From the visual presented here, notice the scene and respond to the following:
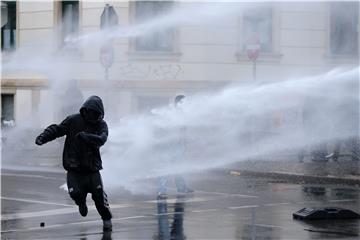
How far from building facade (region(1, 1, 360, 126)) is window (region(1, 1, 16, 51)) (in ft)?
2.28

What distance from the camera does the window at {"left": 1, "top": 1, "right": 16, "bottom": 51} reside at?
96.4 ft

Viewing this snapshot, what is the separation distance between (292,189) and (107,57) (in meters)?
11.5

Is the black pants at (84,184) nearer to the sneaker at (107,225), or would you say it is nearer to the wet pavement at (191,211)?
the sneaker at (107,225)

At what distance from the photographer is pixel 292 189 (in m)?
16.2

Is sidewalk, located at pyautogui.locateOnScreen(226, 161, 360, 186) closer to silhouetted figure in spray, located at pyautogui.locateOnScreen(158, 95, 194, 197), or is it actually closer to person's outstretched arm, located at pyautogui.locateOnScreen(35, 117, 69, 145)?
silhouetted figure in spray, located at pyautogui.locateOnScreen(158, 95, 194, 197)

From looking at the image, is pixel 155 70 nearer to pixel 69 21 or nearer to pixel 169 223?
pixel 69 21

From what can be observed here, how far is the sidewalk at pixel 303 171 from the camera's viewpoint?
1769 cm

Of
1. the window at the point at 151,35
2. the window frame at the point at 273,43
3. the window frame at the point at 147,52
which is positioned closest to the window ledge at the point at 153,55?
the window frame at the point at 147,52

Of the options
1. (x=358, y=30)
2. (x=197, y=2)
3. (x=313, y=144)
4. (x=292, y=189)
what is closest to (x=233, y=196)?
(x=292, y=189)

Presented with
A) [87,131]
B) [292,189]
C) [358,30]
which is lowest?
[292,189]

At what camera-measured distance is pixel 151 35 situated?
2756 centimetres

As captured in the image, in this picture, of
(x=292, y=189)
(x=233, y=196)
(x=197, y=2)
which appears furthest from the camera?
(x=197, y=2)

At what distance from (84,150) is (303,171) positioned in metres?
8.93

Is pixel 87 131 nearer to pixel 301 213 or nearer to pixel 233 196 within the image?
pixel 301 213
